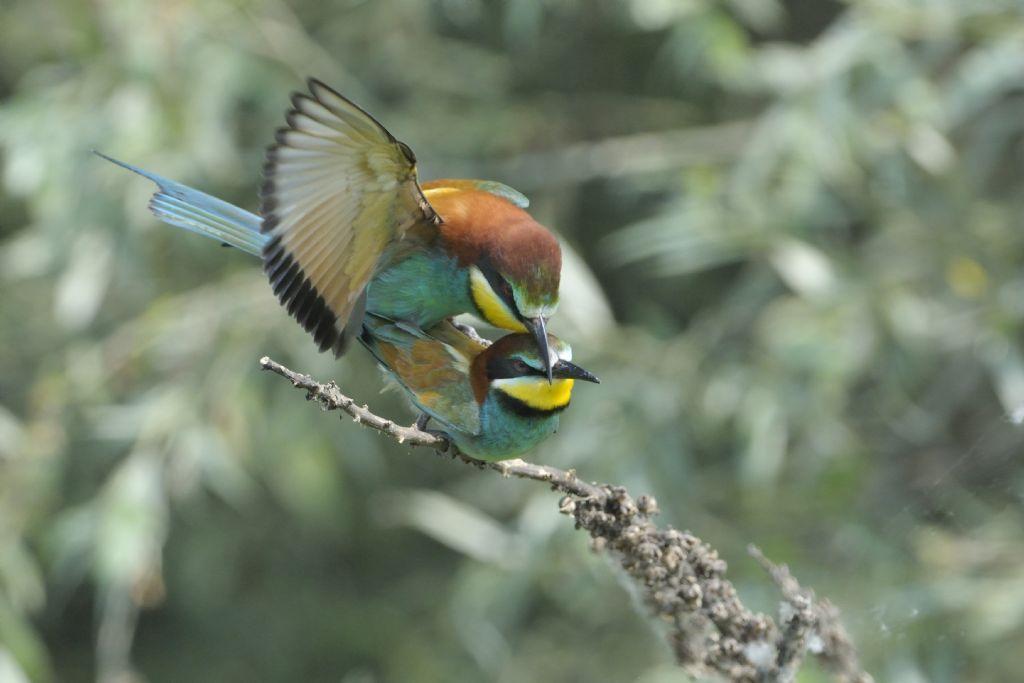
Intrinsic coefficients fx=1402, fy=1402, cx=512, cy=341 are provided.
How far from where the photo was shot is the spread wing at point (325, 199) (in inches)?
59.1

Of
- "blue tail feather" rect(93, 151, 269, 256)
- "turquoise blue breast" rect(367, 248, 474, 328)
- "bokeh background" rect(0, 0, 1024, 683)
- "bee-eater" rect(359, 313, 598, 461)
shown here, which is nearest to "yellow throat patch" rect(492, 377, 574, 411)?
"bee-eater" rect(359, 313, 598, 461)

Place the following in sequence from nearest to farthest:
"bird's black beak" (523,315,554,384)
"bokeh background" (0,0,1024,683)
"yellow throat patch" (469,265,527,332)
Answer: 1. "bird's black beak" (523,315,554,384)
2. "yellow throat patch" (469,265,527,332)
3. "bokeh background" (0,0,1024,683)

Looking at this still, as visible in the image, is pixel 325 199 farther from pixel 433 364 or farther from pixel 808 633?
pixel 808 633

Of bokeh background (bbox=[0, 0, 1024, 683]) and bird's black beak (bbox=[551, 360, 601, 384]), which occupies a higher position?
bokeh background (bbox=[0, 0, 1024, 683])

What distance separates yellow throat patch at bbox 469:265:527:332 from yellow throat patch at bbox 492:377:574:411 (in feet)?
0.38

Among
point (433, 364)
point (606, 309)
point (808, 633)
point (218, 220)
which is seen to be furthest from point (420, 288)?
point (606, 309)

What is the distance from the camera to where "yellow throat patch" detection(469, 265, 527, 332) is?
164 cm

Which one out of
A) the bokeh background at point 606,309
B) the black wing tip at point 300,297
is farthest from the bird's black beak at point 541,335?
the bokeh background at point 606,309

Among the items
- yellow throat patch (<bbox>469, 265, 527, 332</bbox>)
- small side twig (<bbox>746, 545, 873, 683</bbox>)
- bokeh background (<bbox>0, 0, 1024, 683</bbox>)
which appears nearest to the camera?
small side twig (<bbox>746, 545, 873, 683</bbox>)

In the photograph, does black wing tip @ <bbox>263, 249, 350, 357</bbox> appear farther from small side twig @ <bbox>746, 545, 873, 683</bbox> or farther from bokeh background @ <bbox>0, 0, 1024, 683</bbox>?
bokeh background @ <bbox>0, 0, 1024, 683</bbox>

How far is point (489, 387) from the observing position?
60.4 inches

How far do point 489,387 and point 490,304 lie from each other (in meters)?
0.16

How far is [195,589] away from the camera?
4.67 metres

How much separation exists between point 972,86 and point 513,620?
1754 mm
